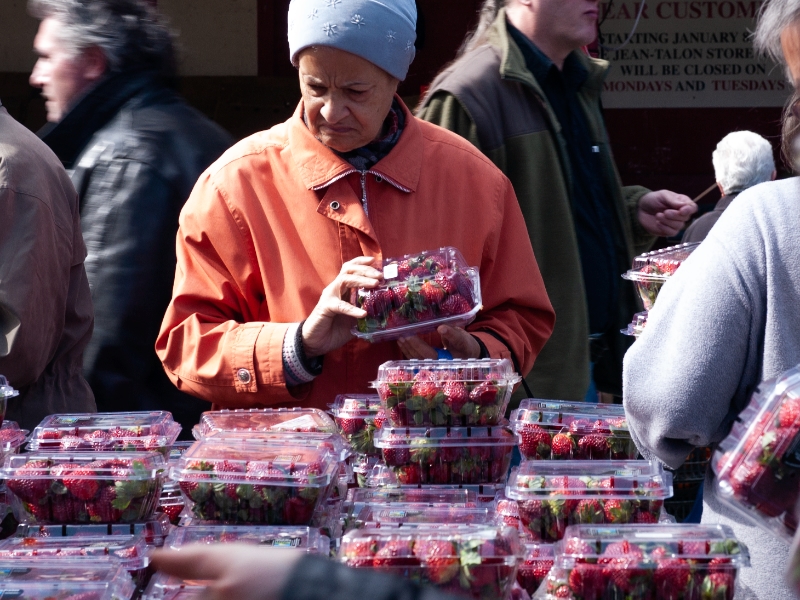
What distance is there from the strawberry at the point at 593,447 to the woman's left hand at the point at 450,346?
1.14ft

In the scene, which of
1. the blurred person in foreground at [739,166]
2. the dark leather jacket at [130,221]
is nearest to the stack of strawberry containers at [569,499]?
the dark leather jacket at [130,221]

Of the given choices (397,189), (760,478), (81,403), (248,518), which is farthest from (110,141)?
(760,478)

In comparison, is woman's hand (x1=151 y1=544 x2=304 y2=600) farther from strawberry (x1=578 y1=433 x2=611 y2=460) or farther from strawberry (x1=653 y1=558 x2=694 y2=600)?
strawberry (x1=578 y1=433 x2=611 y2=460)

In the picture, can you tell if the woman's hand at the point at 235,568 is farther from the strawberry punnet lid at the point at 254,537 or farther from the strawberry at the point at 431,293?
the strawberry at the point at 431,293

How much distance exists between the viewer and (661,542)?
163cm

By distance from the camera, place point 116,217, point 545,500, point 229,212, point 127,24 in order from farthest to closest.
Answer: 1. point 127,24
2. point 116,217
3. point 229,212
4. point 545,500

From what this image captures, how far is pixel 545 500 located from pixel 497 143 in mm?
1492

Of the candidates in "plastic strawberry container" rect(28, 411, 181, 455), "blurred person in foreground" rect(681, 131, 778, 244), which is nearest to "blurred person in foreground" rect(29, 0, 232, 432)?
"plastic strawberry container" rect(28, 411, 181, 455)

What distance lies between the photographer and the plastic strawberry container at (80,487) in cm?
195

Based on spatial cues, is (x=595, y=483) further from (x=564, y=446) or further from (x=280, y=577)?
(x=280, y=577)

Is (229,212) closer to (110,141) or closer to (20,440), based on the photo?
(20,440)

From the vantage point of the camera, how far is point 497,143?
3148 mm

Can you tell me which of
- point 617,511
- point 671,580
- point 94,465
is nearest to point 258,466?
point 94,465

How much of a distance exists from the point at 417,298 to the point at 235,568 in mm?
1198
